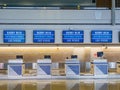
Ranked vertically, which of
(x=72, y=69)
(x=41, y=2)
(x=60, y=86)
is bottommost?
(x=60, y=86)

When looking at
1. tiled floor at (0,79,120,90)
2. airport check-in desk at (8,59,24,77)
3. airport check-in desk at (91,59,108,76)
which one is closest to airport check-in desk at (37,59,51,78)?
airport check-in desk at (8,59,24,77)

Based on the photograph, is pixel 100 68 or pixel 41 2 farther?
pixel 41 2

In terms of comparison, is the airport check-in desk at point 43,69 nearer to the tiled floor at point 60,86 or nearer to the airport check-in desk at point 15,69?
the airport check-in desk at point 15,69

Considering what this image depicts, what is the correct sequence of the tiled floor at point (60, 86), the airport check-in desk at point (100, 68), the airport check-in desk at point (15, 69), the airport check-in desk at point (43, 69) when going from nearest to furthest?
the tiled floor at point (60, 86)
the airport check-in desk at point (15, 69)
the airport check-in desk at point (43, 69)
the airport check-in desk at point (100, 68)

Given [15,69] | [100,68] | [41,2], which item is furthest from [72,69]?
[41,2]

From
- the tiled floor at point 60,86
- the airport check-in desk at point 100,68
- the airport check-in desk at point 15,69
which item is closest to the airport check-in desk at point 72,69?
the airport check-in desk at point 100,68

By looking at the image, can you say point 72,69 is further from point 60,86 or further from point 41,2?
point 41,2

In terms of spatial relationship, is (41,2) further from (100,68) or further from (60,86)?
(60,86)

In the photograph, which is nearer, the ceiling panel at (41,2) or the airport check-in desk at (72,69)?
the airport check-in desk at (72,69)

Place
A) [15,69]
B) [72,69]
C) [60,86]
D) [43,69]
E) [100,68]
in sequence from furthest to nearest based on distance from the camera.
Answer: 1. [100,68]
2. [72,69]
3. [43,69]
4. [15,69]
5. [60,86]

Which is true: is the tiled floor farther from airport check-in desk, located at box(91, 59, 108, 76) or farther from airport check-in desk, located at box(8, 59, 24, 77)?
airport check-in desk, located at box(91, 59, 108, 76)

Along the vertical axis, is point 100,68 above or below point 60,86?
above

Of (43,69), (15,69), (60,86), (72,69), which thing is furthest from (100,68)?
(60,86)

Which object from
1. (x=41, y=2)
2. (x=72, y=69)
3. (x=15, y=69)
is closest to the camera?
(x=15, y=69)
